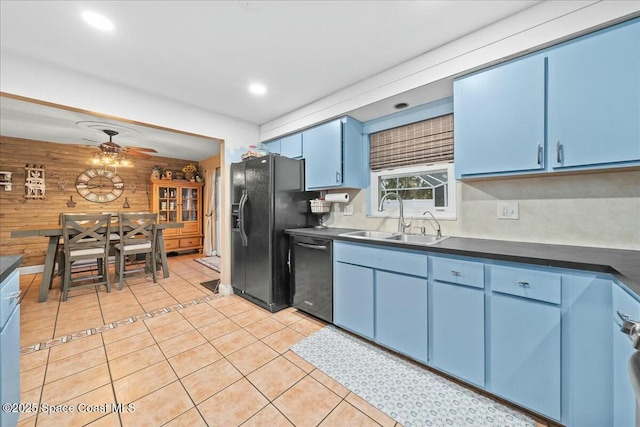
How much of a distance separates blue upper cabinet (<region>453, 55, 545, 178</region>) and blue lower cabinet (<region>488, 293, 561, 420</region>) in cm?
88

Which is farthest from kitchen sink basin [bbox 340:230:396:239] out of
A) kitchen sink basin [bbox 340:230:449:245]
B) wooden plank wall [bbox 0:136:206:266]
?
wooden plank wall [bbox 0:136:206:266]

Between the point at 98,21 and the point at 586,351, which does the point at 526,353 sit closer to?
the point at 586,351

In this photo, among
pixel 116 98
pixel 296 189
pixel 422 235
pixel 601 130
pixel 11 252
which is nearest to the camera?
pixel 601 130

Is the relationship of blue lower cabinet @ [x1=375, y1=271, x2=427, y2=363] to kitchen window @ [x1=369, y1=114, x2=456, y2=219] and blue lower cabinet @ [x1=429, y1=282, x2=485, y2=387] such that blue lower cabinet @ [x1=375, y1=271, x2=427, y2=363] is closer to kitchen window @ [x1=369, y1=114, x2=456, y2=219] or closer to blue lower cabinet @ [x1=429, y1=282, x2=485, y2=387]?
blue lower cabinet @ [x1=429, y1=282, x2=485, y2=387]

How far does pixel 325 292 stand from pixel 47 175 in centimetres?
575

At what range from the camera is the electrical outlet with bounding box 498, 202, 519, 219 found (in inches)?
72.2

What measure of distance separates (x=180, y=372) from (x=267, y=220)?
147 cm

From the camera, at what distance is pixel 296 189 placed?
293 cm

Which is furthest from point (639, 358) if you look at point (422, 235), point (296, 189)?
point (296, 189)

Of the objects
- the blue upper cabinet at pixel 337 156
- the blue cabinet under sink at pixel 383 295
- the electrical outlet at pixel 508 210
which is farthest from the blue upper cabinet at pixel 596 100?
the blue upper cabinet at pixel 337 156

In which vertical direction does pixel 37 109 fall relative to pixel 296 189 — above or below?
above

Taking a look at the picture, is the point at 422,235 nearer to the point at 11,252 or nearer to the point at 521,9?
the point at 521,9

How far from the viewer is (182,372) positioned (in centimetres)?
173

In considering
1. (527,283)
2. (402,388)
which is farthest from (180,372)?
(527,283)
